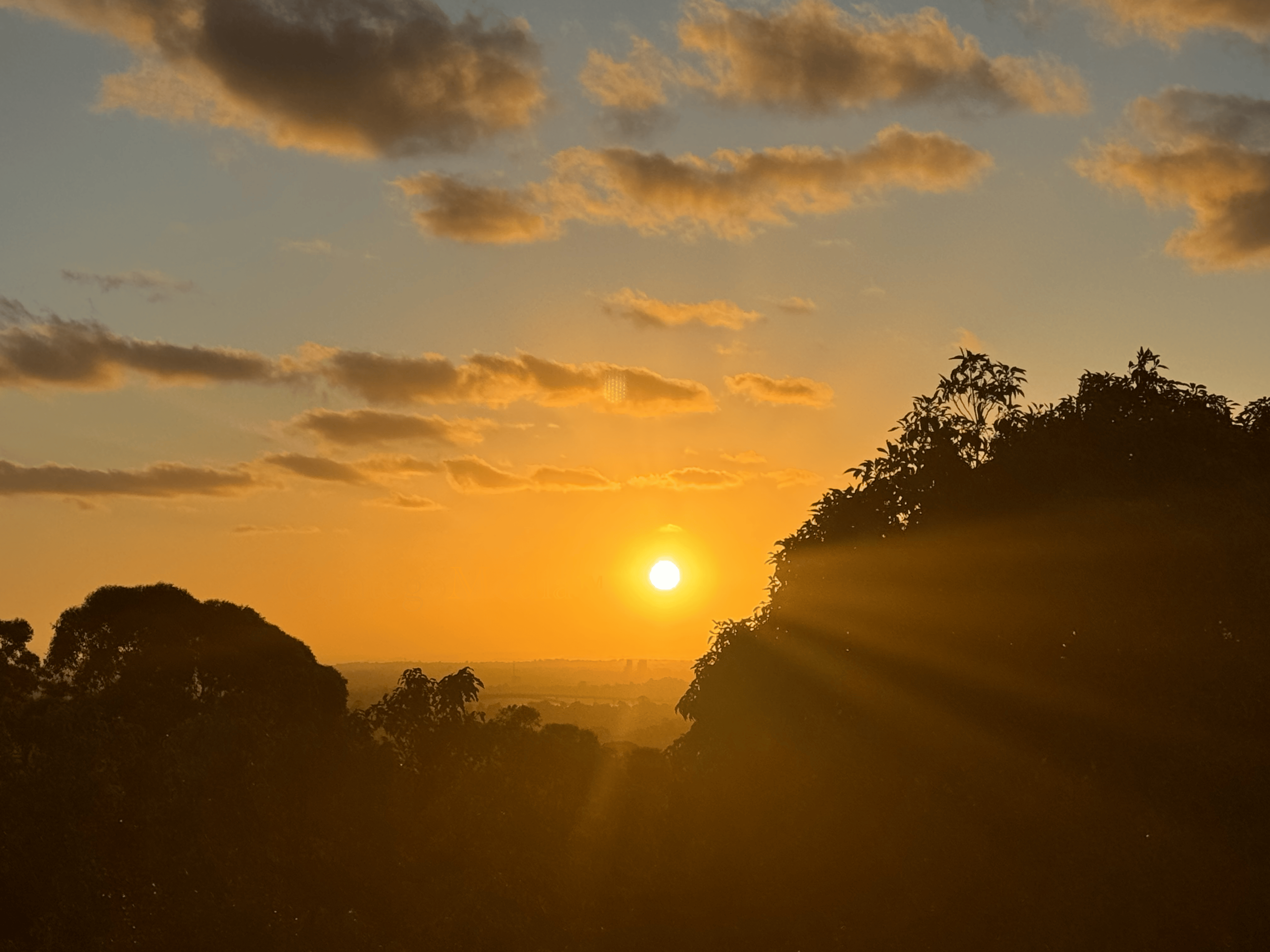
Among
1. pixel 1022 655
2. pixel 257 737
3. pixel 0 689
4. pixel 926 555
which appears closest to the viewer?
pixel 1022 655

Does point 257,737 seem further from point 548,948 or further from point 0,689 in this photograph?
point 0,689

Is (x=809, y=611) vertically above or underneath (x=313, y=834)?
above

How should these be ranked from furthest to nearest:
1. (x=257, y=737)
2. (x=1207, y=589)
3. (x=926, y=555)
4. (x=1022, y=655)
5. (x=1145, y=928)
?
1. (x=257, y=737)
2. (x=926, y=555)
3. (x=1022, y=655)
4. (x=1207, y=589)
5. (x=1145, y=928)

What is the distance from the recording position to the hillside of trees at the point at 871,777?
22750 millimetres

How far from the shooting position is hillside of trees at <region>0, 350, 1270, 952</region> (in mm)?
22750

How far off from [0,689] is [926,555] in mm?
39849

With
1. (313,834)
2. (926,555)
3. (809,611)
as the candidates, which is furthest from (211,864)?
(926,555)

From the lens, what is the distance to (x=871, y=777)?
25.6m

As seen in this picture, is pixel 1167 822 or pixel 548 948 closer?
pixel 1167 822

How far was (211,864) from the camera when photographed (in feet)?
87.6

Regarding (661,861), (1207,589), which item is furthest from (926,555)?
(661,861)

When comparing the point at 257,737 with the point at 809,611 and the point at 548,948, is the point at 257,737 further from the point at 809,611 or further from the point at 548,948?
the point at 809,611

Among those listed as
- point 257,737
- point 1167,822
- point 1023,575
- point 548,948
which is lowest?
point 548,948

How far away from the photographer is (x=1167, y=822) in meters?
22.6
